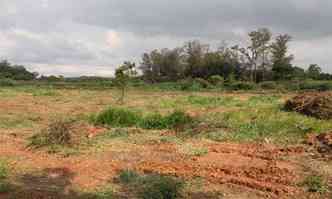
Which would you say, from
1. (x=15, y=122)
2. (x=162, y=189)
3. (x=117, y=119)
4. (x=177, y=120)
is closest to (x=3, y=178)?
(x=162, y=189)

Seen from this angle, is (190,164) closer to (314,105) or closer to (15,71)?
(314,105)

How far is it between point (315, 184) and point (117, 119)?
651cm

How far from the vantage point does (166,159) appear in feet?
26.1

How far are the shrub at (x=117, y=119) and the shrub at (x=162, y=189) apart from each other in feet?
19.0

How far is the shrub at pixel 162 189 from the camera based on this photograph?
5.59 m

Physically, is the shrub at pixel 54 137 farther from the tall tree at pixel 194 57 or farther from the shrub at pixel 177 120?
the tall tree at pixel 194 57

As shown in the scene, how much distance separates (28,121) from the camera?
42.5 feet

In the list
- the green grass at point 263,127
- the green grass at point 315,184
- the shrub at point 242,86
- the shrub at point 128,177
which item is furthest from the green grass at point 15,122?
the shrub at point 242,86

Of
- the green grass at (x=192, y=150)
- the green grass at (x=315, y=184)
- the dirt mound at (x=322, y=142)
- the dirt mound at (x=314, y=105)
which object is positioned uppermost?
the dirt mound at (x=314, y=105)

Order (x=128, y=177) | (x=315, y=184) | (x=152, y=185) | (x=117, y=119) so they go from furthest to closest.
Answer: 1. (x=117, y=119)
2. (x=128, y=177)
3. (x=315, y=184)
4. (x=152, y=185)

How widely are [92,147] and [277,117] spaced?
19.6ft

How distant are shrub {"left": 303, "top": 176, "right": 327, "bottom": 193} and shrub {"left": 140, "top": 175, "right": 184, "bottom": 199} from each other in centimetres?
163

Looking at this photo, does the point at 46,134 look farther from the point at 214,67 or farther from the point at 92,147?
the point at 214,67

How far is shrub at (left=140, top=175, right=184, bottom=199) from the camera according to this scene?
5590 millimetres
